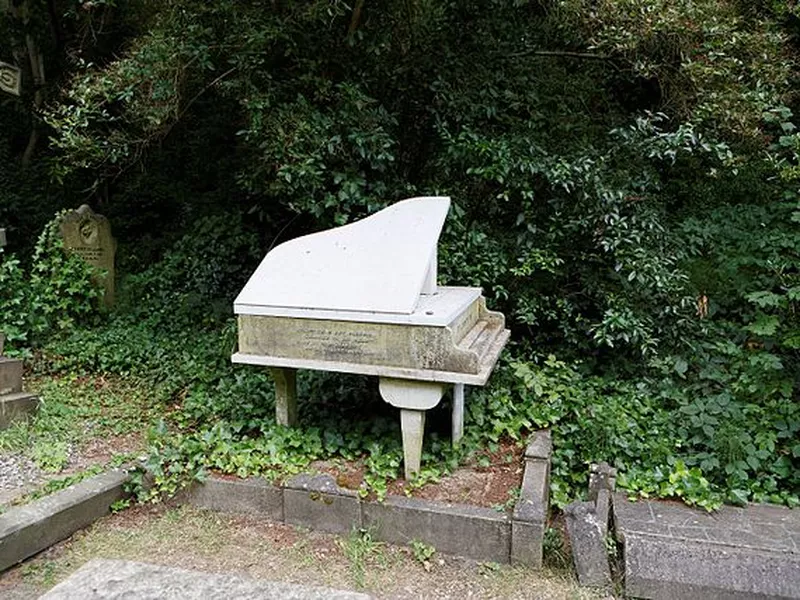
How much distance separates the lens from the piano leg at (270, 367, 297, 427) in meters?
4.05

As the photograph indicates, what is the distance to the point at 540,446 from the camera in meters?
→ 3.95

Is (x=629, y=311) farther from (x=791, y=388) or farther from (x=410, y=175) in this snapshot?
(x=410, y=175)

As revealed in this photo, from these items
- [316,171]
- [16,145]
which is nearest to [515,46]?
[316,171]

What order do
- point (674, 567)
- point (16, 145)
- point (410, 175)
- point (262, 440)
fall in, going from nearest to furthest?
point (674, 567), point (262, 440), point (410, 175), point (16, 145)

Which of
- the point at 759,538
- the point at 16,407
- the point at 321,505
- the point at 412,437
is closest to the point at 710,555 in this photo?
the point at 759,538

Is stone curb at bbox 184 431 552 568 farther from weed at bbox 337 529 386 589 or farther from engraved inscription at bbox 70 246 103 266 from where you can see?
engraved inscription at bbox 70 246 103 266

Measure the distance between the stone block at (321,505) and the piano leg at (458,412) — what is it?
2.74ft

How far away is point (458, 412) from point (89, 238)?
17.0 ft

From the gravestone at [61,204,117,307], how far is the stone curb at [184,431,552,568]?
14.1ft

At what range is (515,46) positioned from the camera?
6.01 metres

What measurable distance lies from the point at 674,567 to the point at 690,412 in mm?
1563

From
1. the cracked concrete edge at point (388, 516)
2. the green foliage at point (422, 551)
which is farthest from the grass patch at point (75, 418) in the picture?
the green foliage at point (422, 551)

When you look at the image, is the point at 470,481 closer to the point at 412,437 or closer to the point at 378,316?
the point at 412,437

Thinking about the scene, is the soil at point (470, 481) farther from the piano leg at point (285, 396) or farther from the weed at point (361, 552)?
the piano leg at point (285, 396)
